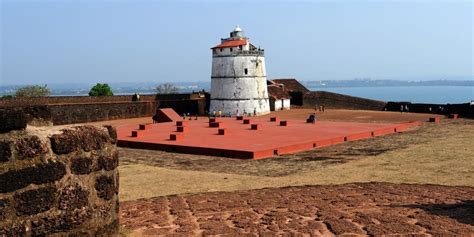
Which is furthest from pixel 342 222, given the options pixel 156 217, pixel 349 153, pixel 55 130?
pixel 349 153

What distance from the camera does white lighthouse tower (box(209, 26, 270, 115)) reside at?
3741 cm

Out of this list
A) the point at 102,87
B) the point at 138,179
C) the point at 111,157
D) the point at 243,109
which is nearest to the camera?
the point at 111,157

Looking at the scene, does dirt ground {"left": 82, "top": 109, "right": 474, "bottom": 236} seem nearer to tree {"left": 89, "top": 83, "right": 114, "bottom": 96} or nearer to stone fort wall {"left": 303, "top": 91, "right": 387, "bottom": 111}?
stone fort wall {"left": 303, "top": 91, "right": 387, "bottom": 111}

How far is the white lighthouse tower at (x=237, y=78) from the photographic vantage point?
37.4 metres

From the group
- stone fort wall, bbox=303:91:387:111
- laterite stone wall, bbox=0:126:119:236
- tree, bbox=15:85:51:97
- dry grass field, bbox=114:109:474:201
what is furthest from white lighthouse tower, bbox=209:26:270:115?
laterite stone wall, bbox=0:126:119:236

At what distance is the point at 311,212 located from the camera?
5.75m

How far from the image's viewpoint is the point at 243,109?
37.8 metres

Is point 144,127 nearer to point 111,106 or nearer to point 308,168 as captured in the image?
point 111,106

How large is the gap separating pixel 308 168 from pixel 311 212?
6401 millimetres

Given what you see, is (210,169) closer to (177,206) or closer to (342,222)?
(177,206)

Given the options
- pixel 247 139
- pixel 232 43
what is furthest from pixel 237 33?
pixel 247 139

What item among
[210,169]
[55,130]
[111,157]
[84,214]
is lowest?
[210,169]

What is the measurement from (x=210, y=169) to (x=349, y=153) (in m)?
5.17

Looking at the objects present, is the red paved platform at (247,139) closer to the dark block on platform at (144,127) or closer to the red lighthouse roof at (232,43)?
the dark block on platform at (144,127)
